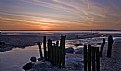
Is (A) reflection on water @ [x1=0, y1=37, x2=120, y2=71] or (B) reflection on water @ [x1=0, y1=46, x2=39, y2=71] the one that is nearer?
(B) reflection on water @ [x1=0, y1=46, x2=39, y2=71]

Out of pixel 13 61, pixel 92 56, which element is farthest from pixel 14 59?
pixel 92 56

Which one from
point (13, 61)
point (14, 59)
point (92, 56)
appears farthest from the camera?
point (14, 59)

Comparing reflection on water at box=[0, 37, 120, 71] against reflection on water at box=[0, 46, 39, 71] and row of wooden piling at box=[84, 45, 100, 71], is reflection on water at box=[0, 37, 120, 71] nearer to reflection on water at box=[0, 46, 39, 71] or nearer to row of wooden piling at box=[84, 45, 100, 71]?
reflection on water at box=[0, 46, 39, 71]

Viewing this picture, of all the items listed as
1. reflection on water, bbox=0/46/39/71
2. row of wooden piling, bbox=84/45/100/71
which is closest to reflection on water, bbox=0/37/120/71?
reflection on water, bbox=0/46/39/71

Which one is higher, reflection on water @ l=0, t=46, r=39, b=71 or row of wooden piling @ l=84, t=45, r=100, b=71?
row of wooden piling @ l=84, t=45, r=100, b=71

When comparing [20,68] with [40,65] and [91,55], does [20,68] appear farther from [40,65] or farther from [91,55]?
[91,55]

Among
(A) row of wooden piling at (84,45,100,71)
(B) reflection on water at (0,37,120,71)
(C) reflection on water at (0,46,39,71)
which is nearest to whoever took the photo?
(A) row of wooden piling at (84,45,100,71)

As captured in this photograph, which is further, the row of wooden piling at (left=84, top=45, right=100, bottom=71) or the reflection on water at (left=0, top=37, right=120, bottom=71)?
the reflection on water at (left=0, top=37, right=120, bottom=71)

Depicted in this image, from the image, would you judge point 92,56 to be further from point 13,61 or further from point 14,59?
point 14,59

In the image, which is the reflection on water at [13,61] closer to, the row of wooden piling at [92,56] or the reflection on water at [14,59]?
the reflection on water at [14,59]

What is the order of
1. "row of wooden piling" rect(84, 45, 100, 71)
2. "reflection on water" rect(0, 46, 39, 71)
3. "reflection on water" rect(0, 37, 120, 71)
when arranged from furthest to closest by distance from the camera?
1. "reflection on water" rect(0, 37, 120, 71)
2. "reflection on water" rect(0, 46, 39, 71)
3. "row of wooden piling" rect(84, 45, 100, 71)

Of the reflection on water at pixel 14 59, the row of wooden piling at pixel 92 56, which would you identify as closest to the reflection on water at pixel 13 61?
the reflection on water at pixel 14 59

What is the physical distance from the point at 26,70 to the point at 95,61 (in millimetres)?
6841

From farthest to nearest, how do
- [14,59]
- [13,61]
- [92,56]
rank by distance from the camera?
[14,59], [13,61], [92,56]
